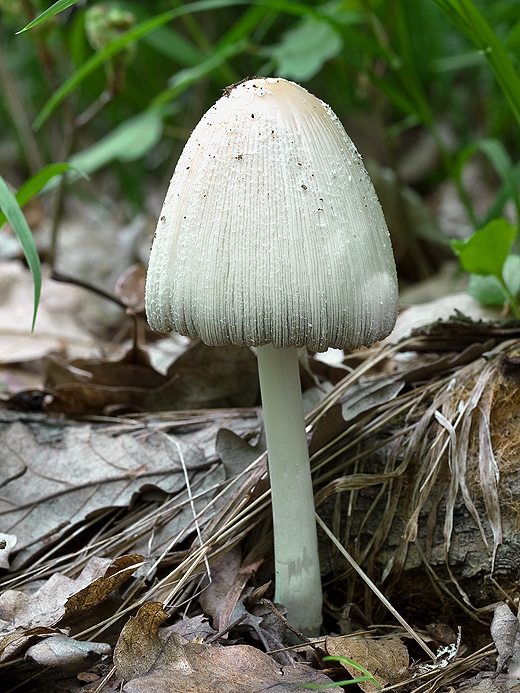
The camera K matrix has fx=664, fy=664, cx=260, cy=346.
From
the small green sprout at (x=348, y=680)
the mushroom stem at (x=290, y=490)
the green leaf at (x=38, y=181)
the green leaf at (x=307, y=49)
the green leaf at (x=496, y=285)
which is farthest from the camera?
the green leaf at (x=307, y=49)

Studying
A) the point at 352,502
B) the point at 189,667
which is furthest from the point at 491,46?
the point at 189,667

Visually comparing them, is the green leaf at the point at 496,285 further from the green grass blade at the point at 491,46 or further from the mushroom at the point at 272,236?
the mushroom at the point at 272,236

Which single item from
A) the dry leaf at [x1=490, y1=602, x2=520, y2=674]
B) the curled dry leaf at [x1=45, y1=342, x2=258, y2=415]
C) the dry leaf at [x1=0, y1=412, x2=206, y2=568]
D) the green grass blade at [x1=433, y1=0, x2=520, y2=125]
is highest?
the green grass blade at [x1=433, y1=0, x2=520, y2=125]

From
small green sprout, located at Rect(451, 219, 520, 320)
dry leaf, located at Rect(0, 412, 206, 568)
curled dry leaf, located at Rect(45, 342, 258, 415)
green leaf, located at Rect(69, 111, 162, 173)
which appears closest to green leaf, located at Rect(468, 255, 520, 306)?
small green sprout, located at Rect(451, 219, 520, 320)

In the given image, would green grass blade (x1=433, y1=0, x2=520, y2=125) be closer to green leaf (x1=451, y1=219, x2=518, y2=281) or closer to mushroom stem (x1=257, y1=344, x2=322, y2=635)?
green leaf (x1=451, y1=219, x2=518, y2=281)

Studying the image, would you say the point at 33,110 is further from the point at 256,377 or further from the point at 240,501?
the point at 240,501

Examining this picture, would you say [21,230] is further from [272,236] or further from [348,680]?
[348,680]

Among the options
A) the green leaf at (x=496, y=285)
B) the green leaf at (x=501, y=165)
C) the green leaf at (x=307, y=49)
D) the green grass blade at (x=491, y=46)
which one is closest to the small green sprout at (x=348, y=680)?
the green leaf at (x=496, y=285)
